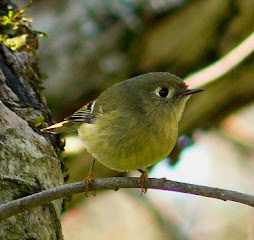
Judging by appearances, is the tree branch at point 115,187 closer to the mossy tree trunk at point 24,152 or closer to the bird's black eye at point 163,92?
the mossy tree trunk at point 24,152

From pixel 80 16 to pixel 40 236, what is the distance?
2.55 metres

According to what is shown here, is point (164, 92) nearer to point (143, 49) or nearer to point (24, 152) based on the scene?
point (24, 152)

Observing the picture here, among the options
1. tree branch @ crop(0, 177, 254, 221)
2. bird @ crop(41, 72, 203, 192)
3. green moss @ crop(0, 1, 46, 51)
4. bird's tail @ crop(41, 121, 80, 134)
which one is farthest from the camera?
green moss @ crop(0, 1, 46, 51)

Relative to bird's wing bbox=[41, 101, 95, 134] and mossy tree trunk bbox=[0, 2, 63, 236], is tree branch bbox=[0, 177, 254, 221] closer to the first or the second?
mossy tree trunk bbox=[0, 2, 63, 236]

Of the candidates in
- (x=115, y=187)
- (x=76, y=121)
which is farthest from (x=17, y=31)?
(x=115, y=187)

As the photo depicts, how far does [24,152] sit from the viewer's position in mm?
2932

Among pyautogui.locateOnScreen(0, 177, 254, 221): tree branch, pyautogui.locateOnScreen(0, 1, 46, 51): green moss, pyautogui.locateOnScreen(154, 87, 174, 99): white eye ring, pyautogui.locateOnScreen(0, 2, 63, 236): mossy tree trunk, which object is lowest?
pyautogui.locateOnScreen(0, 177, 254, 221): tree branch

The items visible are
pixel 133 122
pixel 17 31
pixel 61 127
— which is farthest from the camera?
pixel 17 31

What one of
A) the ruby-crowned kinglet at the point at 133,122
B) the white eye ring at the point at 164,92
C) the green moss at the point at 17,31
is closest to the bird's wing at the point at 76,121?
the ruby-crowned kinglet at the point at 133,122

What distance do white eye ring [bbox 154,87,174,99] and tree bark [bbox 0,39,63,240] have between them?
1.95 ft

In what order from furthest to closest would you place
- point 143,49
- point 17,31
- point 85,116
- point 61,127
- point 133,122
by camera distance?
point 143,49 → point 17,31 → point 85,116 → point 61,127 → point 133,122

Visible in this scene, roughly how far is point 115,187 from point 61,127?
0.87 meters

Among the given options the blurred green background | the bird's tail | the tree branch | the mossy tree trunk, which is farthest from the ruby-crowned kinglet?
the blurred green background

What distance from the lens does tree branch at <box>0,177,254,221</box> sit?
2.25 metres
